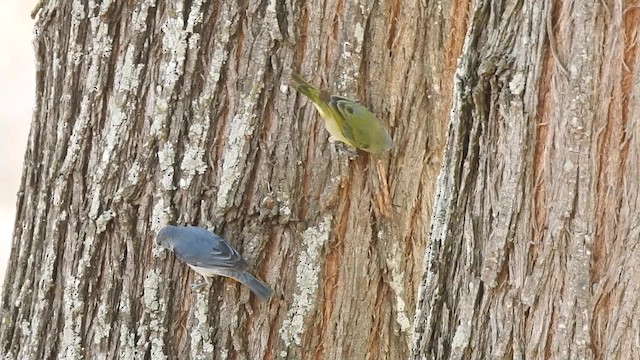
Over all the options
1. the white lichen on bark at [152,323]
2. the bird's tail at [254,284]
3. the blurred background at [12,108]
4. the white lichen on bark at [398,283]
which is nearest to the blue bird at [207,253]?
the bird's tail at [254,284]

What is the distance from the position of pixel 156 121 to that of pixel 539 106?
1105mm

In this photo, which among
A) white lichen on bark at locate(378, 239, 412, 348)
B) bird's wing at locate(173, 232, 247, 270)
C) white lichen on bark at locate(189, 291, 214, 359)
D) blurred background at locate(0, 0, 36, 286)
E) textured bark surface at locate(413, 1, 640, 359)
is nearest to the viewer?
textured bark surface at locate(413, 1, 640, 359)

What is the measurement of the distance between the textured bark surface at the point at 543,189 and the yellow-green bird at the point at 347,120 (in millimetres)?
707

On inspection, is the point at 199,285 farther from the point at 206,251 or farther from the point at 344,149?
the point at 344,149

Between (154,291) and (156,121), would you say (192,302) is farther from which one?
(156,121)

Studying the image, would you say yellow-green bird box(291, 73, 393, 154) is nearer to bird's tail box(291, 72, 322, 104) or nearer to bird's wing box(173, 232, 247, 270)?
bird's tail box(291, 72, 322, 104)

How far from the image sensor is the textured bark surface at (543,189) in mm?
1011

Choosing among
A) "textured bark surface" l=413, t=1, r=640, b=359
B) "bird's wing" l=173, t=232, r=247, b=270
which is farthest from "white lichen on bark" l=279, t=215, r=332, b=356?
"textured bark surface" l=413, t=1, r=640, b=359

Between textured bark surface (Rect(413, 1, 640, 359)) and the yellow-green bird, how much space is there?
707 mm

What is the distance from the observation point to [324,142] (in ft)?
6.54

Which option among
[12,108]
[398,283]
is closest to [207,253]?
[398,283]

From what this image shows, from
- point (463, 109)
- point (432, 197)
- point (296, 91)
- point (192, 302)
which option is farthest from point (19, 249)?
point (463, 109)

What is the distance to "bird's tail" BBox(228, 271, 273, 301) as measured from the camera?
74.2 inches

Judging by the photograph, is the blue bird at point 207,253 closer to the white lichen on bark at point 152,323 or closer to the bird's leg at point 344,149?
the white lichen on bark at point 152,323
